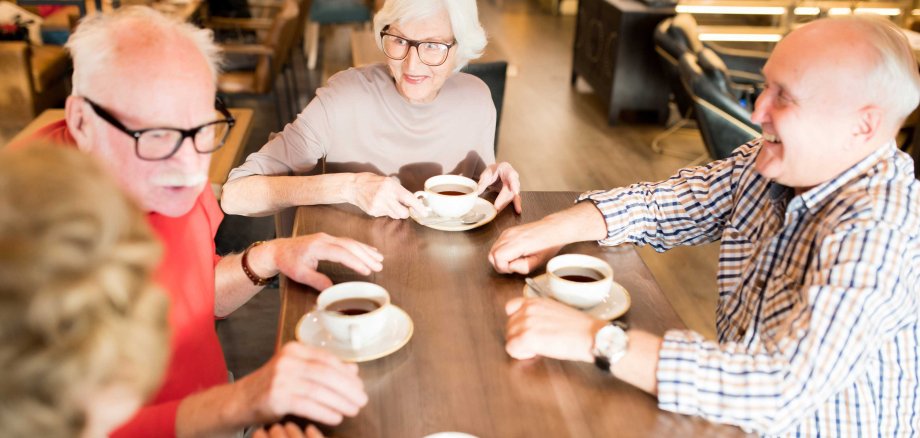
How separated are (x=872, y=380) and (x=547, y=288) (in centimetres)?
56

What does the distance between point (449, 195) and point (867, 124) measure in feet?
2.81

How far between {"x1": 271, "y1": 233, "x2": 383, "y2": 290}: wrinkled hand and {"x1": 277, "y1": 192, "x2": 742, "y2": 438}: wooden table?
26 millimetres

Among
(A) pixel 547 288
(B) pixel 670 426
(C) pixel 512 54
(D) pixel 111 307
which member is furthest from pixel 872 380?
(C) pixel 512 54

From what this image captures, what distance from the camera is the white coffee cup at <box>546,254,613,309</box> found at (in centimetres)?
134

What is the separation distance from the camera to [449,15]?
197 centimetres

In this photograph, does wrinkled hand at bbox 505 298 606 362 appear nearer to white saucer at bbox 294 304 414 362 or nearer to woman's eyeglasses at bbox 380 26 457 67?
white saucer at bbox 294 304 414 362

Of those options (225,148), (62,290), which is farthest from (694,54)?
(62,290)

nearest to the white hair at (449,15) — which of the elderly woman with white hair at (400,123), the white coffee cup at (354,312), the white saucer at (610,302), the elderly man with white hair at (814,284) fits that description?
the elderly woman with white hair at (400,123)

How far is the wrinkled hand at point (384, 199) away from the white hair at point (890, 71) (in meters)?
0.90

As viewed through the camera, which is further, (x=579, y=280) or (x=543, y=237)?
(x=543, y=237)

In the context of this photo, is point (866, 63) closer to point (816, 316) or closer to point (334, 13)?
point (816, 316)

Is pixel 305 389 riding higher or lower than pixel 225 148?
higher

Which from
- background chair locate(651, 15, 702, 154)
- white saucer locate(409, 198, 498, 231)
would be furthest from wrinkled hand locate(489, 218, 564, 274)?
background chair locate(651, 15, 702, 154)

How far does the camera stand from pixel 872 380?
4.20 ft
